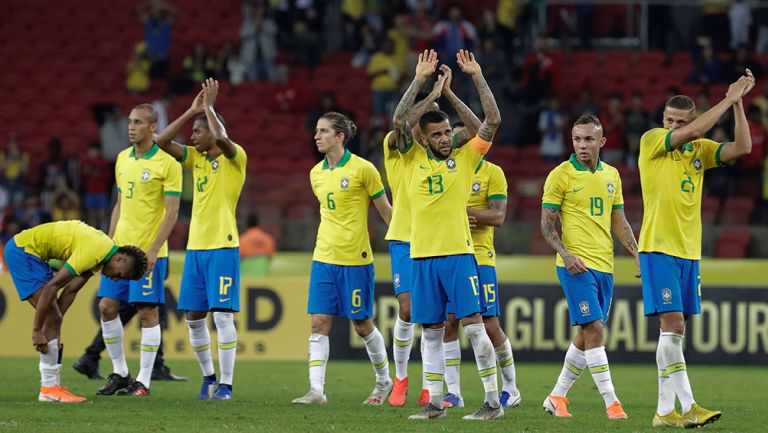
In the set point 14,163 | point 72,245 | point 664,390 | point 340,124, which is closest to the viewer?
point 664,390

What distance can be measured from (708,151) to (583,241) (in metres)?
1.50

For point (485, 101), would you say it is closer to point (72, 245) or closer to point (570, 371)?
point (570, 371)

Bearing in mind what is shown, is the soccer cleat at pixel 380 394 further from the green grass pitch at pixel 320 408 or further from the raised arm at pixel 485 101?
the raised arm at pixel 485 101

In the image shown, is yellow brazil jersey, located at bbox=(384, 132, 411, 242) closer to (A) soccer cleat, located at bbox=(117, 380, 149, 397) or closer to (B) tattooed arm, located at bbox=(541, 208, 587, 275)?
(B) tattooed arm, located at bbox=(541, 208, 587, 275)

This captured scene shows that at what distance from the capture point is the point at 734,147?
33.7 ft

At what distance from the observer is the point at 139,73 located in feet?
92.9

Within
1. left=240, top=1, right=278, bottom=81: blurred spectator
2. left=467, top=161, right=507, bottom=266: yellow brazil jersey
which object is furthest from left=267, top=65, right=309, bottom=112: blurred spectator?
left=467, top=161, right=507, bottom=266: yellow brazil jersey

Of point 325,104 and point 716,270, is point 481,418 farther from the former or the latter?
point 325,104

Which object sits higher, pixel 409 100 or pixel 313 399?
pixel 409 100

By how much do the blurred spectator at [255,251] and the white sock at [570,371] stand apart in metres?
9.67

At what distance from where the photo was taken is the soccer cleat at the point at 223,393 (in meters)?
12.8

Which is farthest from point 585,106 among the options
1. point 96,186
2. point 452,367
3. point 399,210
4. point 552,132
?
point 452,367

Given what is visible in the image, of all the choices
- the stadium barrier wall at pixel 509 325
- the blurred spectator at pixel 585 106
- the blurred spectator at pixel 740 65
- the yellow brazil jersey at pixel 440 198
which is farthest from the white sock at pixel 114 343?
the blurred spectator at pixel 740 65

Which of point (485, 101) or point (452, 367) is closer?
point (485, 101)
